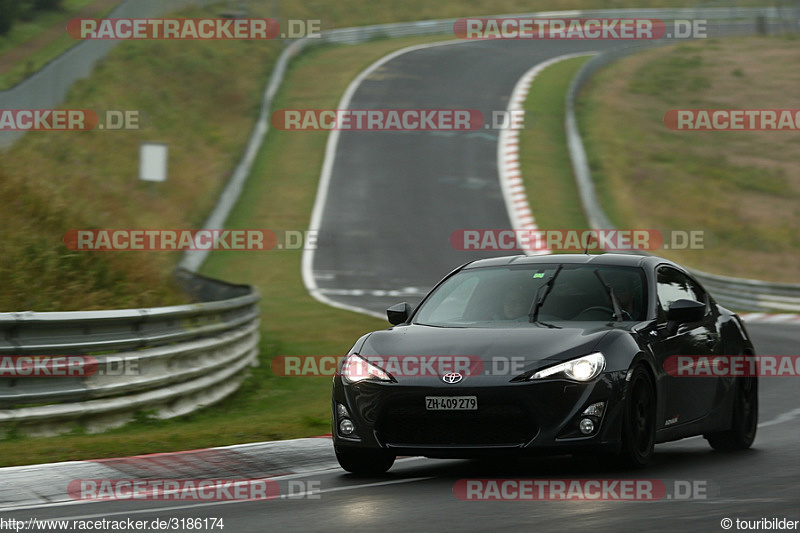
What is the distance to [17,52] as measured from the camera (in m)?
44.5

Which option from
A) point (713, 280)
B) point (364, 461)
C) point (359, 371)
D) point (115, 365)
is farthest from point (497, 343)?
point (713, 280)

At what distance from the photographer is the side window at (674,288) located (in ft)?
30.0

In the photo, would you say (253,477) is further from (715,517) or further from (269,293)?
(269,293)

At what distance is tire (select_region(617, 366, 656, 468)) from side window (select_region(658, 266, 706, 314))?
0.91m

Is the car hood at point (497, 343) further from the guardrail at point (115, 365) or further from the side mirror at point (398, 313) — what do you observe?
the guardrail at point (115, 365)

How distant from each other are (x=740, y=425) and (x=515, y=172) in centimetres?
2575

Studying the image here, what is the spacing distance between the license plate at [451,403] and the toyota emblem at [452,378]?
0.09m

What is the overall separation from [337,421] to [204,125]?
32.3 m

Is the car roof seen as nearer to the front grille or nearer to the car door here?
the car door

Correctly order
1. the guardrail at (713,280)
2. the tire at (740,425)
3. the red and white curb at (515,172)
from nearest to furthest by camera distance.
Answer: the tire at (740,425), the guardrail at (713,280), the red and white curb at (515,172)

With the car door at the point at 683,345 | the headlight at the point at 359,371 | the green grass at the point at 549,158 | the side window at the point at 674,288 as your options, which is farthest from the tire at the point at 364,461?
the green grass at the point at 549,158

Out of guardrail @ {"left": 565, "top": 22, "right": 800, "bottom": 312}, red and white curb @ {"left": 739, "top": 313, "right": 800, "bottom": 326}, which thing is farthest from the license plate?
guardrail @ {"left": 565, "top": 22, "right": 800, "bottom": 312}

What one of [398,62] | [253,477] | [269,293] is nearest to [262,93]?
[398,62]

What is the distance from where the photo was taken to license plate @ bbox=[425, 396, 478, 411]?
301 inches
